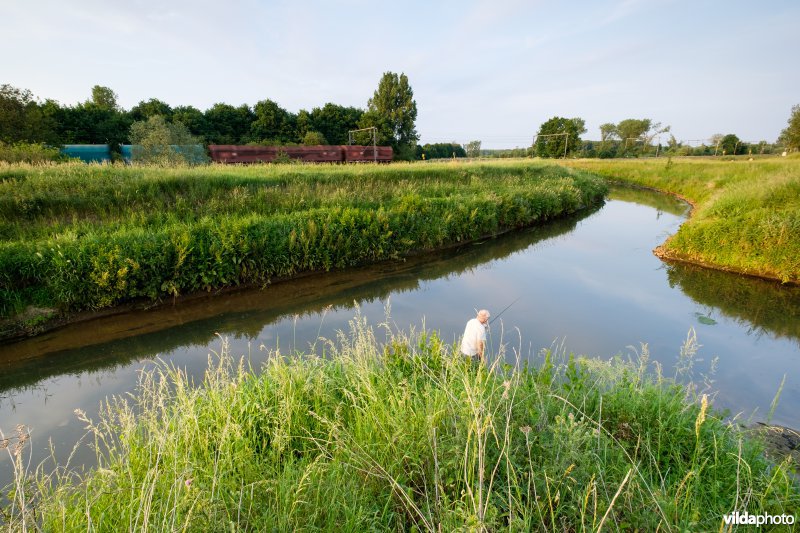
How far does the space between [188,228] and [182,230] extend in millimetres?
192

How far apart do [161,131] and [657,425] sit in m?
25.7

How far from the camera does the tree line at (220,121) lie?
74.9ft

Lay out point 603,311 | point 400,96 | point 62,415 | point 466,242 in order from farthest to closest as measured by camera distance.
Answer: point 400,96 < point 466,242 < point 603,311 < point 62,415

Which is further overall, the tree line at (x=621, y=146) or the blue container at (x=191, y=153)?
the tree line at (x=621, y=146)

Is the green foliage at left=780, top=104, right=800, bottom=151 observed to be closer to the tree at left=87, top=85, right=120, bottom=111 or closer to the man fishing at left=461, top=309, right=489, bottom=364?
the man fishing at left=461, top=309, right=489, bottom=364

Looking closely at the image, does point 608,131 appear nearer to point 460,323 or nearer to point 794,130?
point 794,130

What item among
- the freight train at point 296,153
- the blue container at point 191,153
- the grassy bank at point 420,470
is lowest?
the grassy bank at point 420,470

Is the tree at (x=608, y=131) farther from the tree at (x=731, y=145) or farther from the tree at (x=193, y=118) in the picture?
the tree at (x=193, y=118)

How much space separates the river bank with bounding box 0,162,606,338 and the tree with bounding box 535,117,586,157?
50.6 meters

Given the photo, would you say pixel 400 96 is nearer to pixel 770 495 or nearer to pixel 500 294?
pixel 500 294

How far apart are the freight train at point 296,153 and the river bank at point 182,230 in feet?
42.1

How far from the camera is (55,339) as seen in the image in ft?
23.0

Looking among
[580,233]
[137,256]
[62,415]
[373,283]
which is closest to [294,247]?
[373,283]

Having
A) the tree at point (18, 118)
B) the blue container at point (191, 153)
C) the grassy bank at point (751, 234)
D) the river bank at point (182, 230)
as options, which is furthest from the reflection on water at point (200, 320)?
the tree at point (18, 118)
